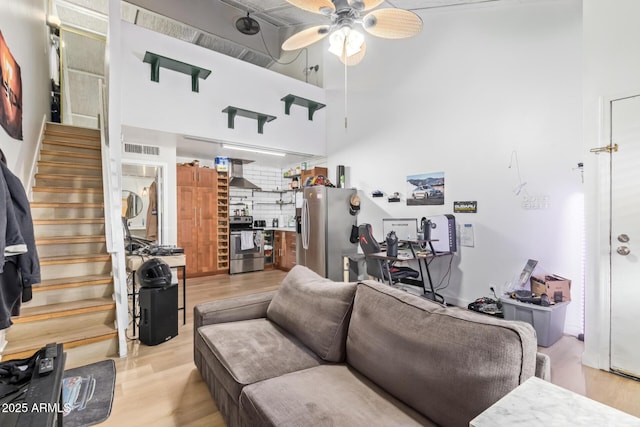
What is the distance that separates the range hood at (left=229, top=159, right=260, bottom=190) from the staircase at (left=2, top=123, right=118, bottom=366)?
7.60ft

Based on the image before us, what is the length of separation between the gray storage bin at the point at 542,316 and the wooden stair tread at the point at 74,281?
4077 mm

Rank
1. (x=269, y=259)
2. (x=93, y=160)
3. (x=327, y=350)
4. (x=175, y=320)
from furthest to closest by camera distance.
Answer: (x=269, y=259) < (x=93, y=160) < (x=175, y=320) < (x=327, y=350)

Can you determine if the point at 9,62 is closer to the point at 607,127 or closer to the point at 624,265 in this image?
the point at 607,127

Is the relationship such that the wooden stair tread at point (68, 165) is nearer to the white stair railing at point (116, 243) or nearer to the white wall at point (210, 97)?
the white wall at point (210, 97)

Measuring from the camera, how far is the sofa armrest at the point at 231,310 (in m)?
2.25

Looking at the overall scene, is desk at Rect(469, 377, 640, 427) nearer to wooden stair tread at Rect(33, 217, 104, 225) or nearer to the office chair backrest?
the office chair backrest

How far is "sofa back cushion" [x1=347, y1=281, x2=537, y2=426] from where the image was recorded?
3.45 ft

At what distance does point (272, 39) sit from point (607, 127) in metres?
5.94

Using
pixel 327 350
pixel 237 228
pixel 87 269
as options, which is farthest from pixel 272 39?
pixel 327 350

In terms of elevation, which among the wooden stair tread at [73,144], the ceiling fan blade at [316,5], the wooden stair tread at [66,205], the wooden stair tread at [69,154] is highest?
the ceiling fan blade at [316,5]

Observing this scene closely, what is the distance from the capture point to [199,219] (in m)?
5.57

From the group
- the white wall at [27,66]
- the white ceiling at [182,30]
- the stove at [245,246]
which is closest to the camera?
the white wall at [27,66]

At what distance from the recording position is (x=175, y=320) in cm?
305

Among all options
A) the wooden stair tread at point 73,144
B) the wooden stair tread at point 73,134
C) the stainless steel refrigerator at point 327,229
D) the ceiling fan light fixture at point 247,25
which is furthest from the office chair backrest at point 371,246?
the ceiling fan light fixture at point 247,25
